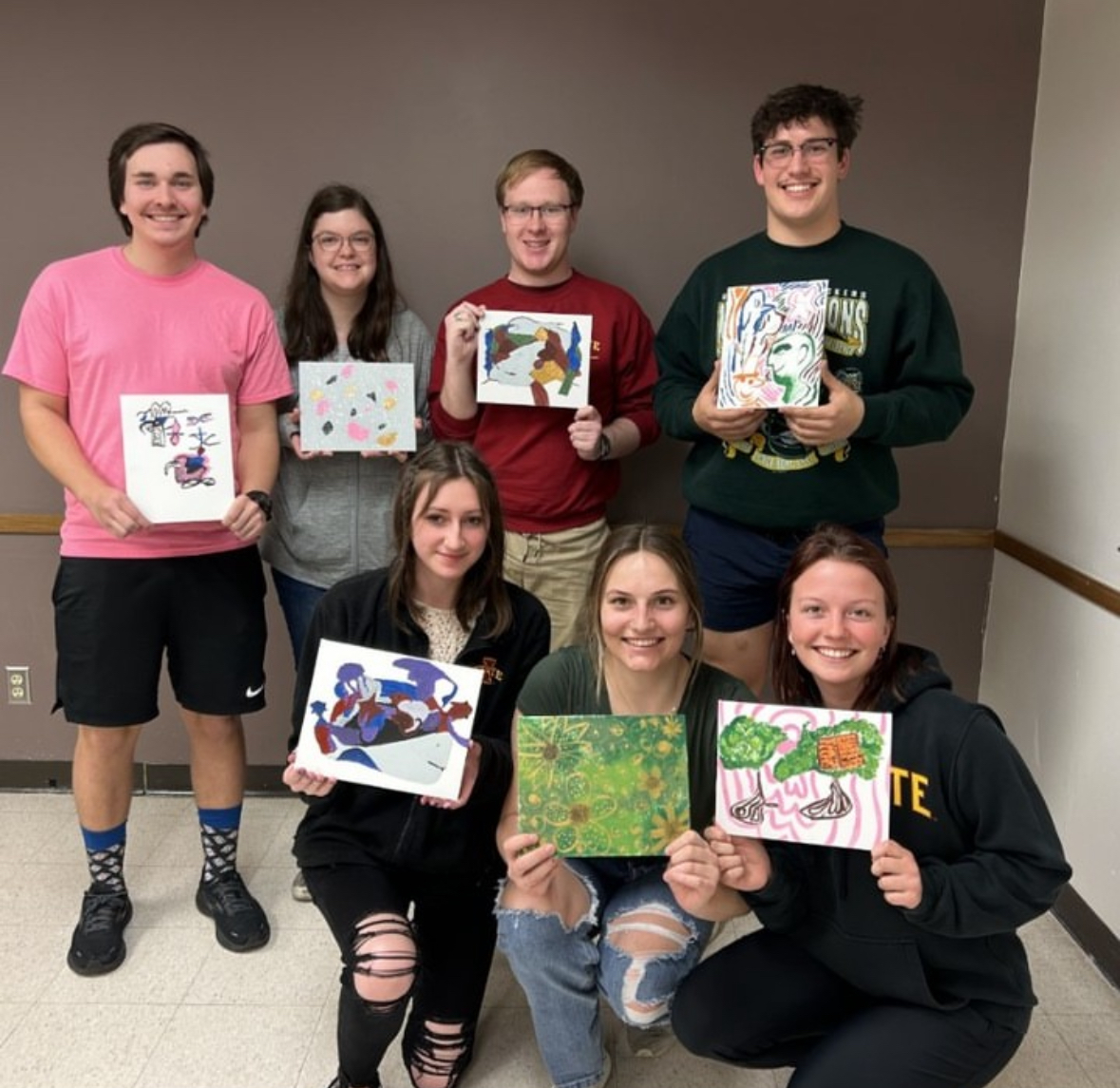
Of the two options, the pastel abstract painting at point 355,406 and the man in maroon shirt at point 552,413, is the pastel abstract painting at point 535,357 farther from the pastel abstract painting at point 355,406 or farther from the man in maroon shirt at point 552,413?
the pastel abstract painting at point 355,406

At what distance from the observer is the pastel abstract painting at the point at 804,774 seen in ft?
4.70

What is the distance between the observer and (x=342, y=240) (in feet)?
7.21

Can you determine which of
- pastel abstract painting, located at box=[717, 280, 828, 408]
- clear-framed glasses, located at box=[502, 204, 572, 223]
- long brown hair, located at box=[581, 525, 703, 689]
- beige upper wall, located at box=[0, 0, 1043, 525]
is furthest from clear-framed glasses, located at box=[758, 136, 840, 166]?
long brown hair, located at box=[581, 525, 703, 689]

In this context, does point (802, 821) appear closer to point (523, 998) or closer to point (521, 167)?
point (523, 998)

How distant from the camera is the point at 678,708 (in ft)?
5.54

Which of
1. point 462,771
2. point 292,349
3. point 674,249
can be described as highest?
point 674,249

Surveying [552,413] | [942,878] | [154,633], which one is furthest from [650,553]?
[154,633]

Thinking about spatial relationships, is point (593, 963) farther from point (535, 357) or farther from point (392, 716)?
point (535, 357)

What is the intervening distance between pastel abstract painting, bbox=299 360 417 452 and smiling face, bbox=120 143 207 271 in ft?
1.16

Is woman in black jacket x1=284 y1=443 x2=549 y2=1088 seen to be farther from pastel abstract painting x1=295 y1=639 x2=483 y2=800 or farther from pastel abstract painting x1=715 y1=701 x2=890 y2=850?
pastel abstract painting x1=715 y1=701 x2=890 y2=850

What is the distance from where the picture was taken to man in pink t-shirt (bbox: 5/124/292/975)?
199 centimetres

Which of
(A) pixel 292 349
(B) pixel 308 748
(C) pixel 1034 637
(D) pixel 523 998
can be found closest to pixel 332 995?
(D) pixel 523 998

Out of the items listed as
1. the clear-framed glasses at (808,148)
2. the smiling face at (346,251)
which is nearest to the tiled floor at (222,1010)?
the smiling face at (346,251)

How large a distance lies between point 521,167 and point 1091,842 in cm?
190
